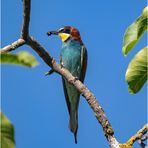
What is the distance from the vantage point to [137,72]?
7.84 feet

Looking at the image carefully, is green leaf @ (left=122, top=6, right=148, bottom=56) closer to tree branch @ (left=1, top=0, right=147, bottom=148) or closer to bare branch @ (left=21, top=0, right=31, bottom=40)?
tree branch @ (left=1, top=0, right=147, bottom=148)

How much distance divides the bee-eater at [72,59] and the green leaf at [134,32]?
357 centimetres

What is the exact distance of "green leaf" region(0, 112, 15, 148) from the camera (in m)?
1.61

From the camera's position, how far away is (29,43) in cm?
339

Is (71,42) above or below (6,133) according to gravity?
above

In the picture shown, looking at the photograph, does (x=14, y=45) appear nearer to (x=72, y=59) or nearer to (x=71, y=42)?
(x=72, y=59)

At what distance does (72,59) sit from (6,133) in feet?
19.4

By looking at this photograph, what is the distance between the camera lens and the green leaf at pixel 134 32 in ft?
7.79

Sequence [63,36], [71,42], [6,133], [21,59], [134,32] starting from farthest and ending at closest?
1. [63,36]
2. [71,42]
3. [134,32]
4. [6,133]
5. [21,59]

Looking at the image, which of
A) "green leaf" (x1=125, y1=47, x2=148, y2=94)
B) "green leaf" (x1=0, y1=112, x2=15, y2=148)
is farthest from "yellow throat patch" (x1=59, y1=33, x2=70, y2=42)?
"green leaf" (x1=0, y1=112, x2=15, y2=148)

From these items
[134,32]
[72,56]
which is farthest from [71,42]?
[134,32]

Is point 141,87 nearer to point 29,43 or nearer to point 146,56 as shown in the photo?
point 146,56

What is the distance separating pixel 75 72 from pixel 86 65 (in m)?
0.25

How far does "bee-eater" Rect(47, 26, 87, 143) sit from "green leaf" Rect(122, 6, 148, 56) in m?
3.57
